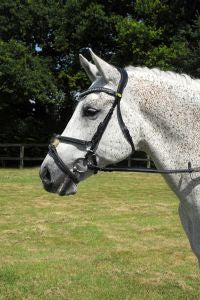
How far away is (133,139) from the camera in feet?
11.7

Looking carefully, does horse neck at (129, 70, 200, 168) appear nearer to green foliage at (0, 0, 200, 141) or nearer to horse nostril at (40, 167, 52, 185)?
horse nostril at (40, 167, 52, 185)

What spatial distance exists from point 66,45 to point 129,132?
2509 centimetres

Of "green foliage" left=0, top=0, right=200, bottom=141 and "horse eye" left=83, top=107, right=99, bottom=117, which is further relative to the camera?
"green foliage" left=0, top=0, right=200, bottom=141

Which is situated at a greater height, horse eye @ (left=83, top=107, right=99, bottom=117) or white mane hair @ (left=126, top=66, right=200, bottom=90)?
white mane hair @ (left=126, top=66, right=200, bottom=90)

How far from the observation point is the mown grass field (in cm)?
618

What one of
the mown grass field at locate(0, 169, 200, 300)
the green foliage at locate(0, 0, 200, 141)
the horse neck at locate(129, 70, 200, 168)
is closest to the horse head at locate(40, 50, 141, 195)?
the horse neck at locate(129, 70, 200, 168)

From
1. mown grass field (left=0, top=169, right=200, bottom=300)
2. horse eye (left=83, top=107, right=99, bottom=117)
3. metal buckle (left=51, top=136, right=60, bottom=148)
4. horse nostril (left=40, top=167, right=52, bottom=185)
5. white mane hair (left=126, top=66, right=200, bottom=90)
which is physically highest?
white mane hair (left=126, top=66, right=200, bottom=90)

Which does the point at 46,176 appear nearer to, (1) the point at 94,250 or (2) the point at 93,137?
(2) the point at 93,137

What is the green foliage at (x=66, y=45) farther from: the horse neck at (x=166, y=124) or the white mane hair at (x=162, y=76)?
the horse neck at (x=166, y=124)

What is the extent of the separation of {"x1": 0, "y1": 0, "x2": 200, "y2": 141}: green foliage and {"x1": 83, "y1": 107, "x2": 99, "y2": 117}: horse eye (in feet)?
61.6

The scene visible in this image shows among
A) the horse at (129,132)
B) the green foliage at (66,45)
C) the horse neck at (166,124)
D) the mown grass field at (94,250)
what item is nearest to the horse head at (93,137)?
the horse at (129,132)

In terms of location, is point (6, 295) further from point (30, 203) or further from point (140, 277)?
point (30, 203)

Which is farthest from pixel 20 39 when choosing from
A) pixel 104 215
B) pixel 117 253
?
pixel 117 253

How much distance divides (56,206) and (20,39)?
2013cm
